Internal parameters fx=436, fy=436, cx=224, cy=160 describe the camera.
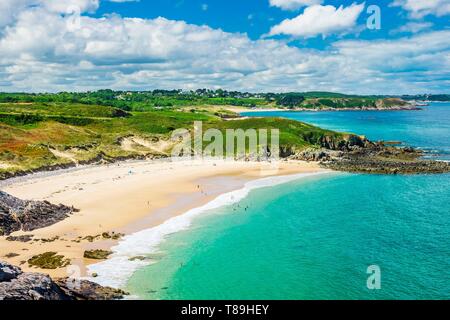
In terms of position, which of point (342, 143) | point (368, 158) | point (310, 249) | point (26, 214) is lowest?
point (310, 249)

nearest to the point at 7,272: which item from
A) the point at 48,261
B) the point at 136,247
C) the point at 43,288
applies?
the point at 43,288

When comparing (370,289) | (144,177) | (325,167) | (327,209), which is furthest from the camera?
(325,167)

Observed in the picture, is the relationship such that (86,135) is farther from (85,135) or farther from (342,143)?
(342,143)

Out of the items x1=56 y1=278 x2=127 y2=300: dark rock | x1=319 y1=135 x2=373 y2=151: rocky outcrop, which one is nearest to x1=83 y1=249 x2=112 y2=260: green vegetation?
x1=56 y1=278 x2=127 y2=300: dark rock

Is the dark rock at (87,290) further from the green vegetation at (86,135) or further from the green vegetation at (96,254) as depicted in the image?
the green vegetation at (86,135)
